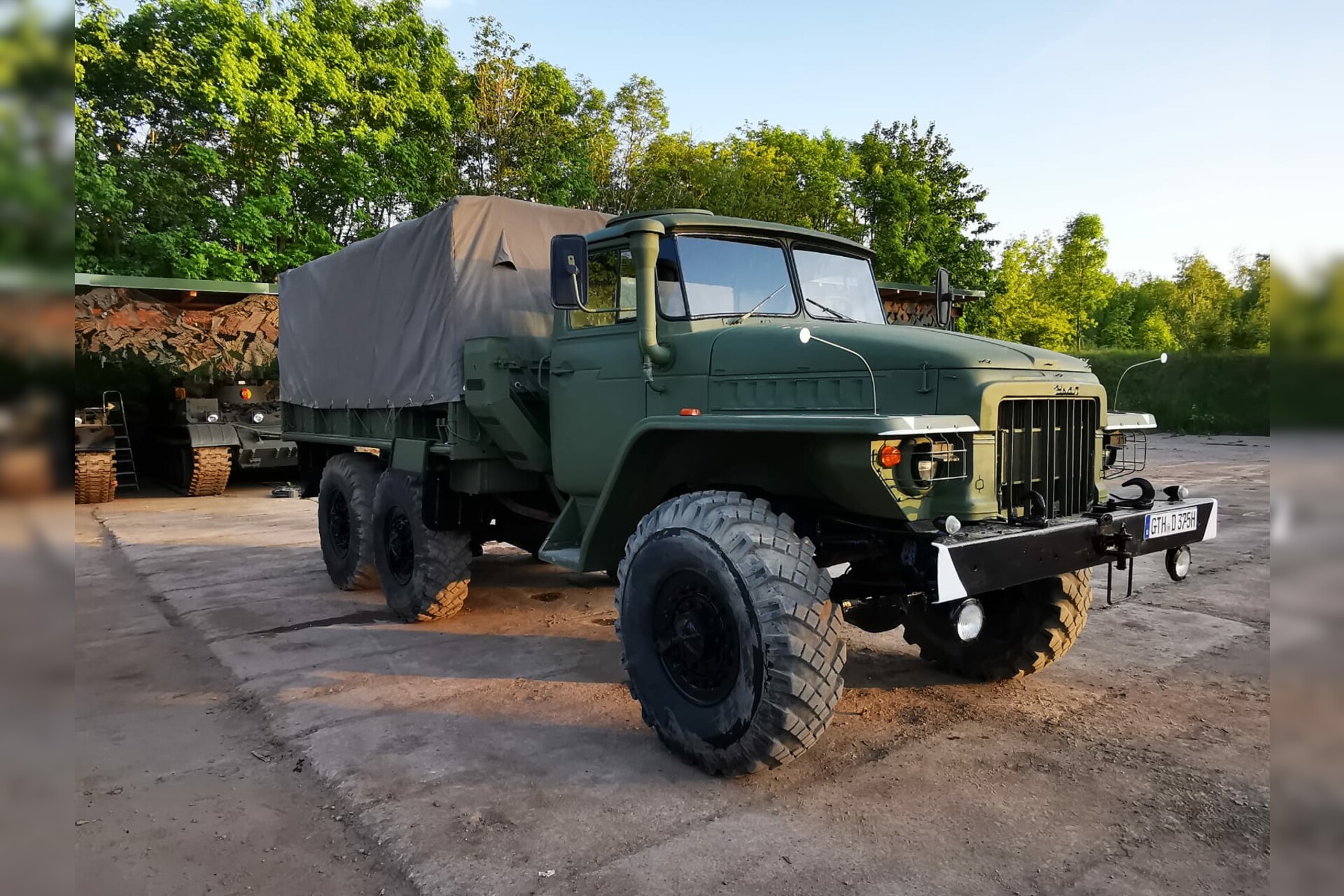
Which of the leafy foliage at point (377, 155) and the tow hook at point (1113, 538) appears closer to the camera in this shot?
the tow hook at point (1113, 538)

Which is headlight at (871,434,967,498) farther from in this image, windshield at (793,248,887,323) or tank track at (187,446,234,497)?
tank track at (187,446,234,497)

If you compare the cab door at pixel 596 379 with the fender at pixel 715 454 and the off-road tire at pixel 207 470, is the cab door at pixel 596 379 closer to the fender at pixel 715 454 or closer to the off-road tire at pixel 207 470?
the fender at pixel 715 454

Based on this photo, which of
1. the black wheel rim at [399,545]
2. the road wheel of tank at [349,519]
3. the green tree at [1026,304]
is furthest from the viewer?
the green tree at [1026,304]

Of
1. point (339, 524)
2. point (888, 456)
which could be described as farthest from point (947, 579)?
point (339, 524)

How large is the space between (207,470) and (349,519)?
890cm

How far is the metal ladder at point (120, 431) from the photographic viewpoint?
49.2 ft

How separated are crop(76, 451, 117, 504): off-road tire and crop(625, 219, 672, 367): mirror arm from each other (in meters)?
12.3

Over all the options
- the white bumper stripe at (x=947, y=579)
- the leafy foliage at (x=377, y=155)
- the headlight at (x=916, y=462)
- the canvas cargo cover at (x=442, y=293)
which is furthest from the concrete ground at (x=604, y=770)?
the leafy foliage at (x=377, y=155)

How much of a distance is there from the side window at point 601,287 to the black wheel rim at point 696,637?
169 centimetres

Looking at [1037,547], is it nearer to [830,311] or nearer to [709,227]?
[830,311]

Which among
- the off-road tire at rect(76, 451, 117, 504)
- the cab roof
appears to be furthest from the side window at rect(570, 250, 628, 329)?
the off-road tire at rect(76, 451, 117, 504)

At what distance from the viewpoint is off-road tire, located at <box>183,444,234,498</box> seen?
14.3 meters

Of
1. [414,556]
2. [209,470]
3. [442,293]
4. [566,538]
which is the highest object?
[442,293]

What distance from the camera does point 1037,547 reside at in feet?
11.4
